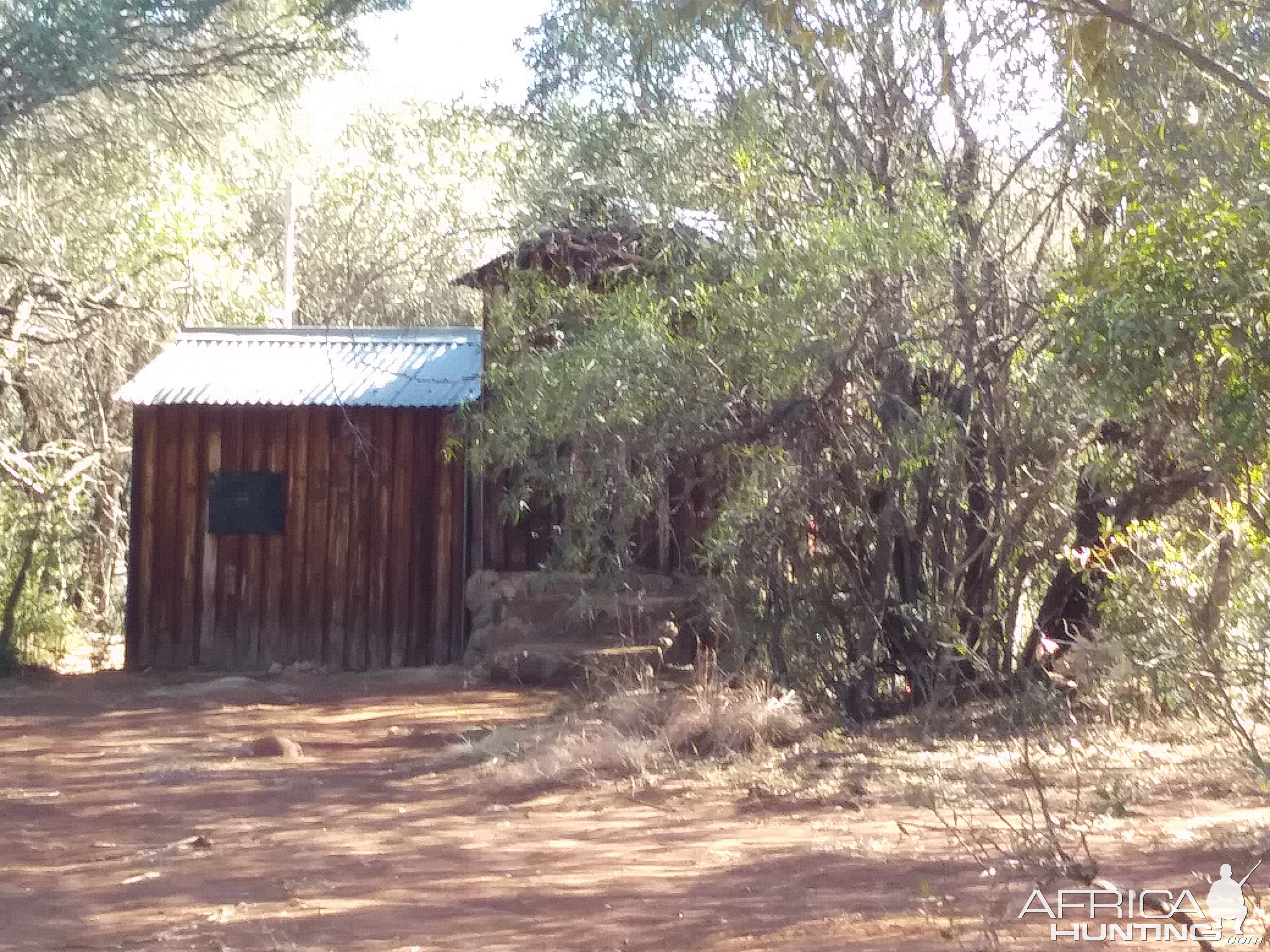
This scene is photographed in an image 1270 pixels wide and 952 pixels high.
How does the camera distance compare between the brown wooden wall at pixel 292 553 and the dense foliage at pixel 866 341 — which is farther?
the brown wooden wall at pixel 292 553

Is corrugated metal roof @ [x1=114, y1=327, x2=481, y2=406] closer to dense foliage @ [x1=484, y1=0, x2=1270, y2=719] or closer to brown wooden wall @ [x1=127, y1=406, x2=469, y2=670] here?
brown wooden wall @ [x1=127, y1=406, x2=469, y2=670]

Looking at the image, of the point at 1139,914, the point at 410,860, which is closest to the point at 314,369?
the point at 410,860

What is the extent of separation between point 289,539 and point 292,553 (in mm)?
141

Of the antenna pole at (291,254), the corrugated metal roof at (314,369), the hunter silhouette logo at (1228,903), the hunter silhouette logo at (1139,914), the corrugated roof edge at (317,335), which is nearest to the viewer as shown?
the hunter silhouette logo at (1139,914)

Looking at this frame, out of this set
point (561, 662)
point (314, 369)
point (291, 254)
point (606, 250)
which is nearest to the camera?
point (606, 250)

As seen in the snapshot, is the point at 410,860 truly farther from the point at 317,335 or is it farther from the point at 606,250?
the point at 317,335

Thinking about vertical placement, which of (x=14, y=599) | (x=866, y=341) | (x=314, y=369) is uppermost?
(x=314, y=369)

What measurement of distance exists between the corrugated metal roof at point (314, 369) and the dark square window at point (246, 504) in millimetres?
746

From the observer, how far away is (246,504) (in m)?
13.9

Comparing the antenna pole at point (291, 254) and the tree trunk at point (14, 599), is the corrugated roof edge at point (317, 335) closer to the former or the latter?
the tree trunk at point (14, 599)

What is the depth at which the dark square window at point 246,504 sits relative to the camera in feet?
Answer: 45.5

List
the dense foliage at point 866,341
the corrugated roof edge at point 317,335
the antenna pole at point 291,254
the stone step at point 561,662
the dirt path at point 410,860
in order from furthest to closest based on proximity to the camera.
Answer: the antenna pole at point 291,254 < the corrugated roof edge at point 317,335 < the stone step at point 561,662 < the dense foliage at point 866,341 < the dirt path at point 410,860

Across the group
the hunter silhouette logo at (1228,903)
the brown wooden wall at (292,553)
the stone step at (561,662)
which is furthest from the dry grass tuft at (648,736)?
the brown wooden wall at (292,553)

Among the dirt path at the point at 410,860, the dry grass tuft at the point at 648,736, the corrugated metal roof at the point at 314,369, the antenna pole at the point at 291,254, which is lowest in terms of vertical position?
the dirt path at the point at 410,860
